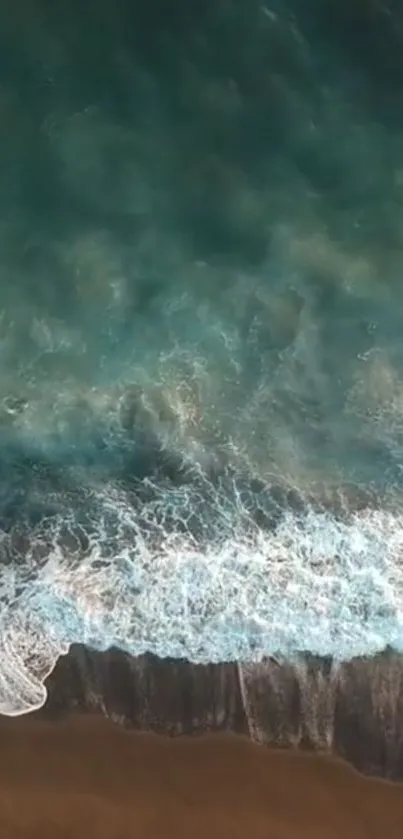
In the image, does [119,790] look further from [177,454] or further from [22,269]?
[22,269]

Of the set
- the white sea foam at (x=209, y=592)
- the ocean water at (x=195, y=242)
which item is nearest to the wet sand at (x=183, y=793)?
the white sea foam at (x=209, y=592)

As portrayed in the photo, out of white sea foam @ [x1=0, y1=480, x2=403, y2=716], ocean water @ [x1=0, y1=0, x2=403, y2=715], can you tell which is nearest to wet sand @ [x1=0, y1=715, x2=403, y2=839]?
white sea foam @ [x1=0, y1=480, x2=403, y2=716]

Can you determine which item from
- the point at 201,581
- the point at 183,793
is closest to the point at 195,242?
the point at 201,581

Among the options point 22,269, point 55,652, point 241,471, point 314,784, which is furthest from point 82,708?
point 22,269

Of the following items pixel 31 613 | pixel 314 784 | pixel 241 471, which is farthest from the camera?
pixel 241 471

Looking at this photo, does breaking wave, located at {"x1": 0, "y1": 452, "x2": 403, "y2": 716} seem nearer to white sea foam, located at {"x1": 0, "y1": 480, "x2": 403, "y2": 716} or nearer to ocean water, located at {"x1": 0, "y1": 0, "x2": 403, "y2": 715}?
white sea foam, located at {"x1": 0, "y1": 480, "x2": 403, "y2": 716}

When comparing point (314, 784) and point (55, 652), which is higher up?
point (55, 652)
